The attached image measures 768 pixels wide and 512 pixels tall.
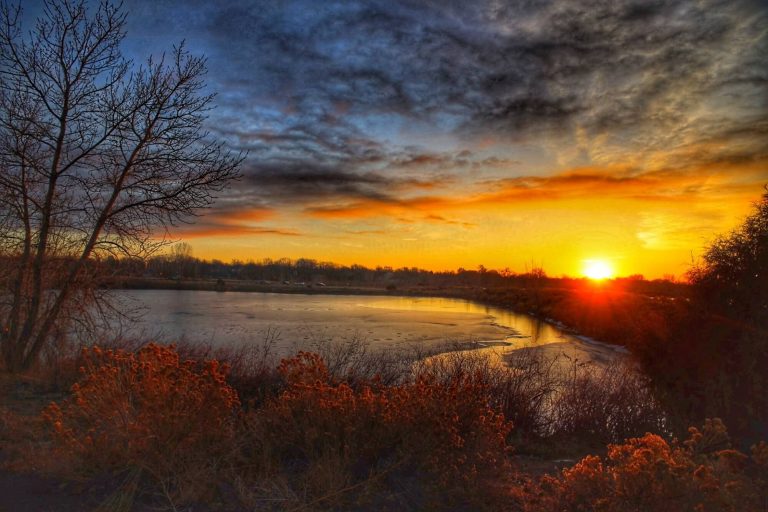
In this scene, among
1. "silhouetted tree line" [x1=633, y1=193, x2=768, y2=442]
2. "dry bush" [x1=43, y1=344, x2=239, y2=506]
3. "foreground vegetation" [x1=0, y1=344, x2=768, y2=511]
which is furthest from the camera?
"silhouetted tree line" [x1=633, y1=193, x2=768, y2=442]

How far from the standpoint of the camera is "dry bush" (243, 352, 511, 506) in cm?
479

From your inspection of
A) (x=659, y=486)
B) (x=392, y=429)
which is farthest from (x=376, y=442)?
(x=659, y=486)

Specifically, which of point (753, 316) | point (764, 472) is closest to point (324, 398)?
point (764, 472)

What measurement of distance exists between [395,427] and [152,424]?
2503 millimetres

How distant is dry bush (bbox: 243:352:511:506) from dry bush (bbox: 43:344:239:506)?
0.53 metres

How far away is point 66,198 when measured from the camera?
1100 centimetres

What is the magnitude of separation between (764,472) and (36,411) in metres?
9.84

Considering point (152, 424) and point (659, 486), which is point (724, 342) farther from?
point (152, 424)

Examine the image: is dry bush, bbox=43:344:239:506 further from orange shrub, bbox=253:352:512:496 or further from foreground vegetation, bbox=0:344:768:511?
orange shrub, bbox=253:352:512:496

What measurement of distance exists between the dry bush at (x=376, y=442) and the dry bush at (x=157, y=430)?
20.7 inches

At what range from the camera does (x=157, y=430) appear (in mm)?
4918

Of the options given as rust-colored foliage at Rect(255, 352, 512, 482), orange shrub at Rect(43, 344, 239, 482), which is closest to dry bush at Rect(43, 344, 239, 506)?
orange shrub at Rect(43, 344, 239, 482)

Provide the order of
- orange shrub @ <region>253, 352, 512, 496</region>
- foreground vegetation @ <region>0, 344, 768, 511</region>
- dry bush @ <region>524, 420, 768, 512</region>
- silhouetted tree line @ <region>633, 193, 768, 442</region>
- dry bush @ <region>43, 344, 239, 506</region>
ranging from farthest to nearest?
silhouetted tree line @ <region>633, 193, 768, 442</region>, orange shrub @ <region>253, 352, 512, 496</region>, dry bush @ <region>43, 344, 239, 506</region>, foreground vegetation @ <region>0, 344, 768, 511</region>, dry bush @ <region>524, 420, 768, 512</region>

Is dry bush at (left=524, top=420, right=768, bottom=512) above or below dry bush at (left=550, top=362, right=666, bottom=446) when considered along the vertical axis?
above
